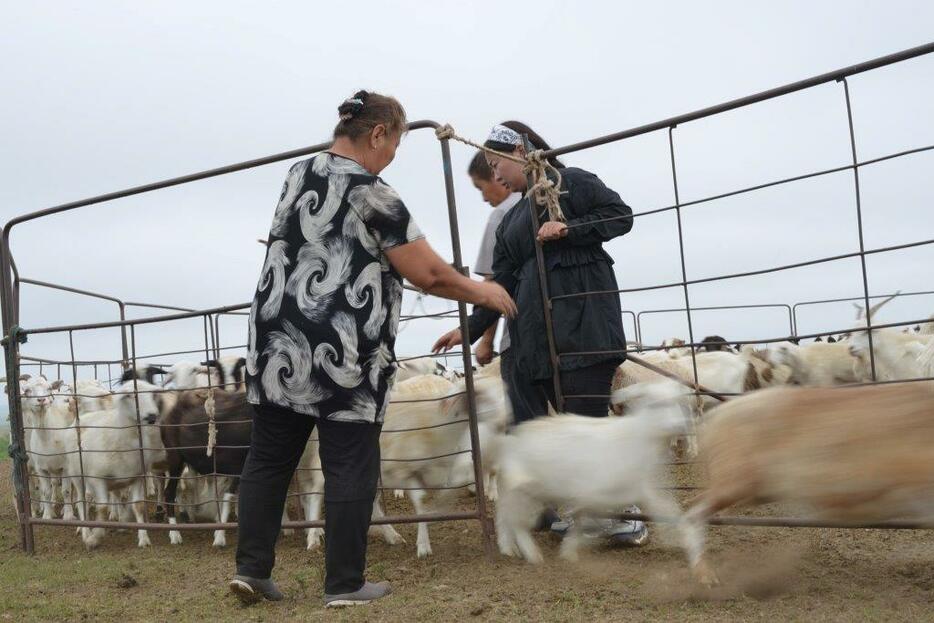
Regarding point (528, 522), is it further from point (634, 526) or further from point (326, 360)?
point (326, 360)

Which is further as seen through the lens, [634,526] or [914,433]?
[634,526]

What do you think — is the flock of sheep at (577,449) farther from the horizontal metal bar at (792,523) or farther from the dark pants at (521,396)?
the dark pants at (521,396)

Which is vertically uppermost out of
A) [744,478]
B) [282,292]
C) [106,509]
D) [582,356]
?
[282,292]

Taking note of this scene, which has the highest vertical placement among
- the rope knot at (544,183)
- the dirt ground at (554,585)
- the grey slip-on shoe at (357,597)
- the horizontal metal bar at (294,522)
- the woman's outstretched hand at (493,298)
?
the rope knot at (544,183)

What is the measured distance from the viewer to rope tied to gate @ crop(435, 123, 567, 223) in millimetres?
4641

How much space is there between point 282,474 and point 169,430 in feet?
10.1

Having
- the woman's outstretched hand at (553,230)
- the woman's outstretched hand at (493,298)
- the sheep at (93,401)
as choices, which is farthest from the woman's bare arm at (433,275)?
the sheep at (93,401)

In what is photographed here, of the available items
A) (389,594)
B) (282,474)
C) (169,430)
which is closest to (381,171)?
(282,474)

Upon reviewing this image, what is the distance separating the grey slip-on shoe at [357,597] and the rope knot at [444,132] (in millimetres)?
2181

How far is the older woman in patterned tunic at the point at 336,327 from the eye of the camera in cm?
364

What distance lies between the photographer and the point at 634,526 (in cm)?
470

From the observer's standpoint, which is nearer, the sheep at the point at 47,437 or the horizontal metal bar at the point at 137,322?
the horizontal metal bar at the point at 137,322

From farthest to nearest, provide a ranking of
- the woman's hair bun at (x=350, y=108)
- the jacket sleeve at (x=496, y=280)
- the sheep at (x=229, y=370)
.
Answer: the sheep at (x=229, y=370), the jacket sleeve at (x=496, y=280), the woman's hair bun at (x=350, y=108)

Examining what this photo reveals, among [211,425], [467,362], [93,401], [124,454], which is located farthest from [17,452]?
[467,362]
